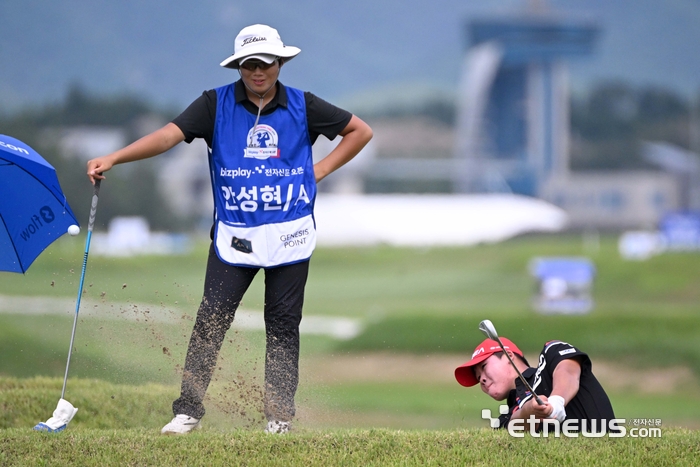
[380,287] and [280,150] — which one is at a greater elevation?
[380,287]

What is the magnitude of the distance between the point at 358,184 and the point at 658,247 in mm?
27078

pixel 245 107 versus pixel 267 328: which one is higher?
pixel 245 107

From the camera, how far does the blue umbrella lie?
17.4 feet

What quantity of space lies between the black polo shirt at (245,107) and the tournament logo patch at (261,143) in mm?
94

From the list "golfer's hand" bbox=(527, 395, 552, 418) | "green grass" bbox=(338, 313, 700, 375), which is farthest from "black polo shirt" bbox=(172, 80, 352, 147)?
"green grass" bbox=(338, 313, 700, 375)

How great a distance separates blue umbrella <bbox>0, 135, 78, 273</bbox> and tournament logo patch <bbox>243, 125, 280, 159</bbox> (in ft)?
3.58

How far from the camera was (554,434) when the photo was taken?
14.8 ft

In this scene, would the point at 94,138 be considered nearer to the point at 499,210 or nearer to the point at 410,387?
the point at 499,210

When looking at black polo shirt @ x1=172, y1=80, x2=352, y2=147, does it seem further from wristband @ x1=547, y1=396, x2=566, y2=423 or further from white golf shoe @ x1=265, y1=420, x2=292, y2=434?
wristband @ x1=547, y1=396, x2=566, y2=423

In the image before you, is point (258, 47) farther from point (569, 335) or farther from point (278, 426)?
point (569, 335)

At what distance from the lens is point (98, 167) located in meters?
4.84

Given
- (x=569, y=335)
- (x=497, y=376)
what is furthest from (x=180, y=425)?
(x=569, y=335)

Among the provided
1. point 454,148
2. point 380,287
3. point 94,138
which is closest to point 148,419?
point 380,287

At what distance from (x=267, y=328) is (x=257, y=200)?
2.23ft
